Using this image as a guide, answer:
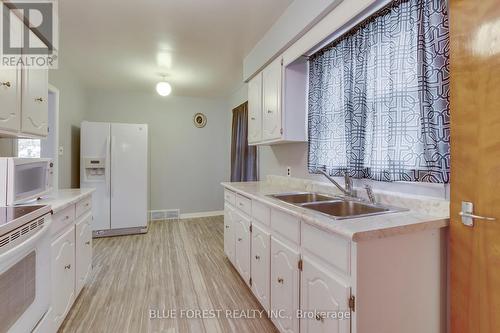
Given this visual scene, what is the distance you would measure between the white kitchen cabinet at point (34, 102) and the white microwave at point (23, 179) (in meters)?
0.29

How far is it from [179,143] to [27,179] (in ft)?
11.0

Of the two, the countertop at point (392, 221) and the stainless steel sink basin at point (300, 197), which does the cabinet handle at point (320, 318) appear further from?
the stainless steel sink basin at point (300, 197)

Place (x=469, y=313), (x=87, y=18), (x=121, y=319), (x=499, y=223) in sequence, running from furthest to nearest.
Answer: (x=87, y=18), (x=121, y=319), (x=469, y=313), (x=499, y=223)

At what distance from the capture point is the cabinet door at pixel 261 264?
5.84ft

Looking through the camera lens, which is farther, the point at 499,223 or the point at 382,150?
the point at 382,150

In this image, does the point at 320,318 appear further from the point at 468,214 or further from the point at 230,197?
the point at 230,197

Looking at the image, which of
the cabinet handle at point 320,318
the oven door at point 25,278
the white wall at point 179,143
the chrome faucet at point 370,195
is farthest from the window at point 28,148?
the chrome faucet at point 370,195

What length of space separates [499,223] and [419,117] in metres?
0.62

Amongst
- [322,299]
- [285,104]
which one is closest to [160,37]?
[285,104]

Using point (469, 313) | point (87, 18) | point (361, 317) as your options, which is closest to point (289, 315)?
point (361, 317)

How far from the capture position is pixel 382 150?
1.56 metres

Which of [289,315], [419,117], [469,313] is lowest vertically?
[289,315]

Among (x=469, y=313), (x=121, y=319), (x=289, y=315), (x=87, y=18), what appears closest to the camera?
(x=469, y=313)

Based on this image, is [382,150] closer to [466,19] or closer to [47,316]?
[466,19]
